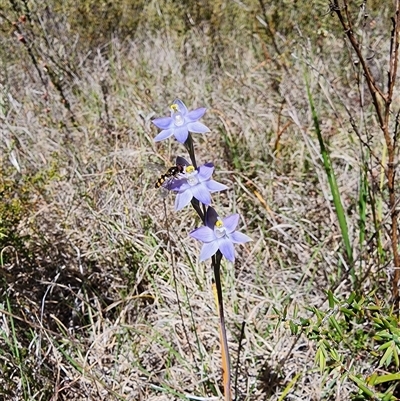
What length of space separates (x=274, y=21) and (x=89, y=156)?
1.63 m

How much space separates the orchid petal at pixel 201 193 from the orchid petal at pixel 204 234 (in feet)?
0.23

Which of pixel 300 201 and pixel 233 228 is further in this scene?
pixel 300 201

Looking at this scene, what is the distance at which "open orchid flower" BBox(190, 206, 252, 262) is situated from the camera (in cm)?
123

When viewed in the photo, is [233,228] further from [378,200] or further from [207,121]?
[207,121]

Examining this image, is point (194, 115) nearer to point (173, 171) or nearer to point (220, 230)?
point (173, 171)

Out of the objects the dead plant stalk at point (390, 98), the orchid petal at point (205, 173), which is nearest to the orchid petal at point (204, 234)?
the orchid petal at point (205, 173)

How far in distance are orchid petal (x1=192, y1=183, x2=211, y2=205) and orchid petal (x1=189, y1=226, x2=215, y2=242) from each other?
69mm

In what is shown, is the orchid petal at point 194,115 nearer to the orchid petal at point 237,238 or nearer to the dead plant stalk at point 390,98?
the orchid petal at point 237,238

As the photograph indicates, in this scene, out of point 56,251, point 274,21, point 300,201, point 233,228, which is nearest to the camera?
point 233,228

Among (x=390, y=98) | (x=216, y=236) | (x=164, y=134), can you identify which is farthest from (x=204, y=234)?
(x=390, y=98)

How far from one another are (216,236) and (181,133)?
0.24 m

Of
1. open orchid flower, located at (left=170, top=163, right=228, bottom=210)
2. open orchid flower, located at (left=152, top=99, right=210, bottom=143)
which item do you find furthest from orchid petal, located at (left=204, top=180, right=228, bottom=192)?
open orchid flower, located at (left=152, top=99, right=210, bottom=143)

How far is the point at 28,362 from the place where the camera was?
180 centimetres

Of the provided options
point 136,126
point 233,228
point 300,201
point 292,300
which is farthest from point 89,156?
point 233,228
